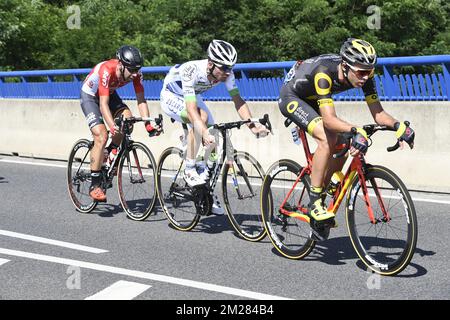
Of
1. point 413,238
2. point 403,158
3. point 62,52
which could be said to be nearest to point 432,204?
point 403,158

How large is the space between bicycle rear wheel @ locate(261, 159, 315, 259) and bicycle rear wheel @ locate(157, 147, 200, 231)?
3.83 feet

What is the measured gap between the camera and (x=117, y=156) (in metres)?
8.92

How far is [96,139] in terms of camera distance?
8977mm

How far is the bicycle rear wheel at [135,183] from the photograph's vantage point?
8773 millimetres

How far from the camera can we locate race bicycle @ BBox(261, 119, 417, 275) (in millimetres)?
6000

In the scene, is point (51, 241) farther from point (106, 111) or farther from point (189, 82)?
point (189, 82)

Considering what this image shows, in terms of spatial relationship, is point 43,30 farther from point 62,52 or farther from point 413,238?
point 413,238

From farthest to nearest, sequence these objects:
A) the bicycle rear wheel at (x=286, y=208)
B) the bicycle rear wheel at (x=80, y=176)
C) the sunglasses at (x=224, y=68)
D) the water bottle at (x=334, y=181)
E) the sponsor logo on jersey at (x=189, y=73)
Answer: the bicycle rear wheel at (x=80, y=176) < the sponsor logo on jersey at (x=189, y=73) < the sunglasses at (x=224, y=68) < the bicycle rear wheel at (x=286, y=208) < the water bottle at (x=334, y=181)

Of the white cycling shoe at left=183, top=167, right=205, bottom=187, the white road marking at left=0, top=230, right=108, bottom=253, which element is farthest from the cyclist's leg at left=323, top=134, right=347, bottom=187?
the white road marking at left=0, top=230, right=108, bottom=253

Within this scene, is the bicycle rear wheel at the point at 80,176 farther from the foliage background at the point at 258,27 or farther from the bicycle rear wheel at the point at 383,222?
the foliage background at the point at 258,27

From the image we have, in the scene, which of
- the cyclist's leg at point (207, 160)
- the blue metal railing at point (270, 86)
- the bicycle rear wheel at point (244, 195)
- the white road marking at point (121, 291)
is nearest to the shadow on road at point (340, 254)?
the bicycle rear wheel at point (244, 195)

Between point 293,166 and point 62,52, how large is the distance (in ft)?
86.2

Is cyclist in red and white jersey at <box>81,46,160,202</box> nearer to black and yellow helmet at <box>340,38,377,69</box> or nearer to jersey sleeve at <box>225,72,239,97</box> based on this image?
jersey sleeve at <box>225,72,239,97</box>

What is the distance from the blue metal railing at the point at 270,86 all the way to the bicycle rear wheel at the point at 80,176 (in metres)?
3.50
